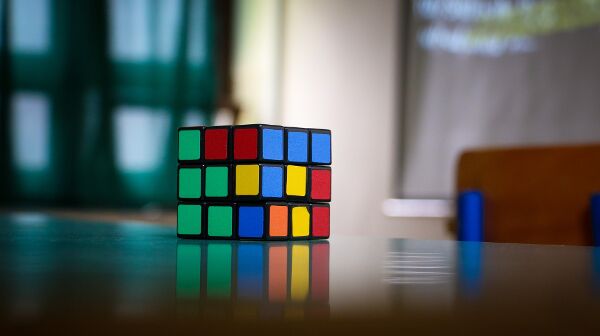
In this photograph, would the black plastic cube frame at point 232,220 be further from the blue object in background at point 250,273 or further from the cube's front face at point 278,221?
the blue object in background at point 250,273

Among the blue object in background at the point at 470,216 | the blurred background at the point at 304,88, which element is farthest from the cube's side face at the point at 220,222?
the blurred background at the point at 304,88

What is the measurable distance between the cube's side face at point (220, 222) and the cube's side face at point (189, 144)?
0.25 feet

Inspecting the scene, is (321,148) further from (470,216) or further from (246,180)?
(470,216)

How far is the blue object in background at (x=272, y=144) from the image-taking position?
75 cm

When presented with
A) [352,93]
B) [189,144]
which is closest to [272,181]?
[189,144]

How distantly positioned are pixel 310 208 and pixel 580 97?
306 centimetres

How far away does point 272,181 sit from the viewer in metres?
0.76

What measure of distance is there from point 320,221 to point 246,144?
0.12 m

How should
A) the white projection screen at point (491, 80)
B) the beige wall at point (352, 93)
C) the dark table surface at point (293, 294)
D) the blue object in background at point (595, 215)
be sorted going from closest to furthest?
the dark table surface at point (293, 294) → the blue object in background at point (595, 215) → the white projection screen at point (491, 80) → the beige wall at point (352, 93)

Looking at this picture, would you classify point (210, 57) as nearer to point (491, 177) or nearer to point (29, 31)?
point (29, 31)

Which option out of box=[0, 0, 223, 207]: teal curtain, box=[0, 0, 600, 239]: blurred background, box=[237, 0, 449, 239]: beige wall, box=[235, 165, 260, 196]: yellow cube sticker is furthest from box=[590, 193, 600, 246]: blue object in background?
box=[0, 0, 223, 207]: teal curtain

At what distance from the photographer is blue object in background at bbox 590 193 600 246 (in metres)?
1.17

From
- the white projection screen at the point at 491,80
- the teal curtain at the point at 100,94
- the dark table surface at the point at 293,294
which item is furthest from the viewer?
the white projection screen at the point at 491,80

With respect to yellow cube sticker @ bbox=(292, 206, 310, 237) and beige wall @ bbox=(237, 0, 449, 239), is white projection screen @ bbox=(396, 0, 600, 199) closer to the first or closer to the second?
beige wall @ bbox=(237, 0, 449, 239)
